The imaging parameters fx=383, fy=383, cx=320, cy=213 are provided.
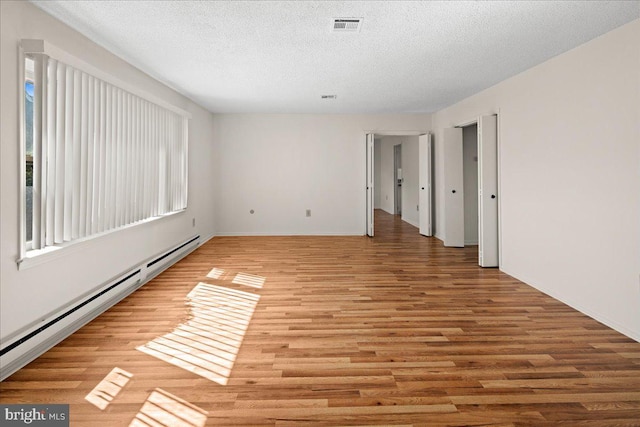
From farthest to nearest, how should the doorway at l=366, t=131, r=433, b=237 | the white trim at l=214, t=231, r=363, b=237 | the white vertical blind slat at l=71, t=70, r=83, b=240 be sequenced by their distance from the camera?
the white trim at l=214, t=231, r=363, b=237
the doorway at l=366, t=131, r=433, b=237
the white vertical blind slat at l=71, t=70, r=83, b=240

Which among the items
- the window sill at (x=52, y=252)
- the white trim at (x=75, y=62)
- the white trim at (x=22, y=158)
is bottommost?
the window sill at (x=52, y=252)

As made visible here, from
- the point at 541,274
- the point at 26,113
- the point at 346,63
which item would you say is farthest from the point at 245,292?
the point at 541,274

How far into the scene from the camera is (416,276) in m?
4.99

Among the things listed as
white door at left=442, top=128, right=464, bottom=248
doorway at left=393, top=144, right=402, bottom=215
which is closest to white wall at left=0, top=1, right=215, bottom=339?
white door at left=442, top=128, right=464, bottom=248

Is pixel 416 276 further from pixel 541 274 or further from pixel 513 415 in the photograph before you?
pixel 513 415

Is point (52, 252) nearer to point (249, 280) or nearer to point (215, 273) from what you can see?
point (249, 280)

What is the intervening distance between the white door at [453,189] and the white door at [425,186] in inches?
35.1

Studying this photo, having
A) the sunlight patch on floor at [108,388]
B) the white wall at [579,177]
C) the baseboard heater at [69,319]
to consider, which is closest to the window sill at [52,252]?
the baseboard heater at [69,319]

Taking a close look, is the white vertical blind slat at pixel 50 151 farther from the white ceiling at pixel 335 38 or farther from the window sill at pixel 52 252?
the white ceiling at pixel 335 38

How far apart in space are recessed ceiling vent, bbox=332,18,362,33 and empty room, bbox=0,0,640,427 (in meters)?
0.02

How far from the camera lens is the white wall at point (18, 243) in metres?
2.52

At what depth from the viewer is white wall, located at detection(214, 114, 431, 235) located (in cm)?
835

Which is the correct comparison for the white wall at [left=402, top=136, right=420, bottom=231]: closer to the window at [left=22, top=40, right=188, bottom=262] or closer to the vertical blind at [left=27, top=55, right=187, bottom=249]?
the vertical blind at [left=27, top=55, right=187, bottom=249]

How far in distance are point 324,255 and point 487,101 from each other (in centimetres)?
346
